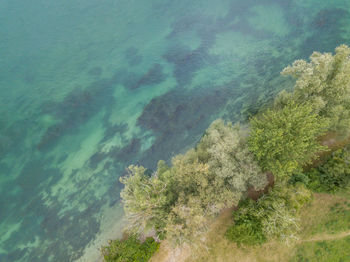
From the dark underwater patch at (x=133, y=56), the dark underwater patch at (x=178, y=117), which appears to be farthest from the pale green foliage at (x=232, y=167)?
the dark underwater patch at (x=133, y=56)

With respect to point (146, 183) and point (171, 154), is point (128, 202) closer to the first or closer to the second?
point (146, 183)

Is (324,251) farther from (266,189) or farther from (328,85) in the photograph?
(328,85)

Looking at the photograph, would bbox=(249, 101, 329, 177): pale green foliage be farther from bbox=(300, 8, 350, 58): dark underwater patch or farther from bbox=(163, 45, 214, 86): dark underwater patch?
bbox=(300, 8, 350, 58): dark underwater patch

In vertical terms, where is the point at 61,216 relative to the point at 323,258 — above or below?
above

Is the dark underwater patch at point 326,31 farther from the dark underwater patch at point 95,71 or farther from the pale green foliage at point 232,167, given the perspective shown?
the dark underwater patch at point 95,71

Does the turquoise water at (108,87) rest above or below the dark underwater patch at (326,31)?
above

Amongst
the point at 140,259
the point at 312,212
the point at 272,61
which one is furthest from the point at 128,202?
the point at 272,61

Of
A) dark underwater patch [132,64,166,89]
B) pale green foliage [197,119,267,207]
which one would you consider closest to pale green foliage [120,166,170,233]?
pale green foliage [197,119,267,207]
